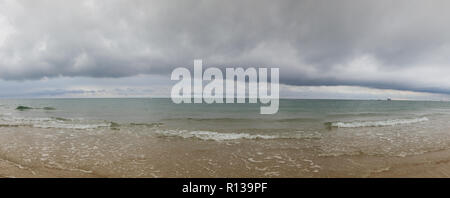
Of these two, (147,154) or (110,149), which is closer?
(147,154)

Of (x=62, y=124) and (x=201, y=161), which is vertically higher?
(x=62, y=124)

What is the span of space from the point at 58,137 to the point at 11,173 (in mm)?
7866

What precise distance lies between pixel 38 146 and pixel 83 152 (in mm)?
3603

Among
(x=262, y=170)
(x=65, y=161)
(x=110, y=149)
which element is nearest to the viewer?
(x=262, y=170)

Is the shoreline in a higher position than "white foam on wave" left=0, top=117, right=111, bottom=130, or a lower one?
lower

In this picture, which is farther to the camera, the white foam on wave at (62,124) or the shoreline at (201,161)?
the white foam on wave at (62,124)

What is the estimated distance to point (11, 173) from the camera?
7262 mm

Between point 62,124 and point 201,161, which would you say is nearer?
point 201,161

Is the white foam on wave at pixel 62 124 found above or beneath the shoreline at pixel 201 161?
above

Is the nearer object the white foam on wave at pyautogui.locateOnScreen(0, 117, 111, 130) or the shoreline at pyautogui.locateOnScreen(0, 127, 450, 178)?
the shoreline at pyautogui.locateOnScreen(0, 127, 450, 178)
